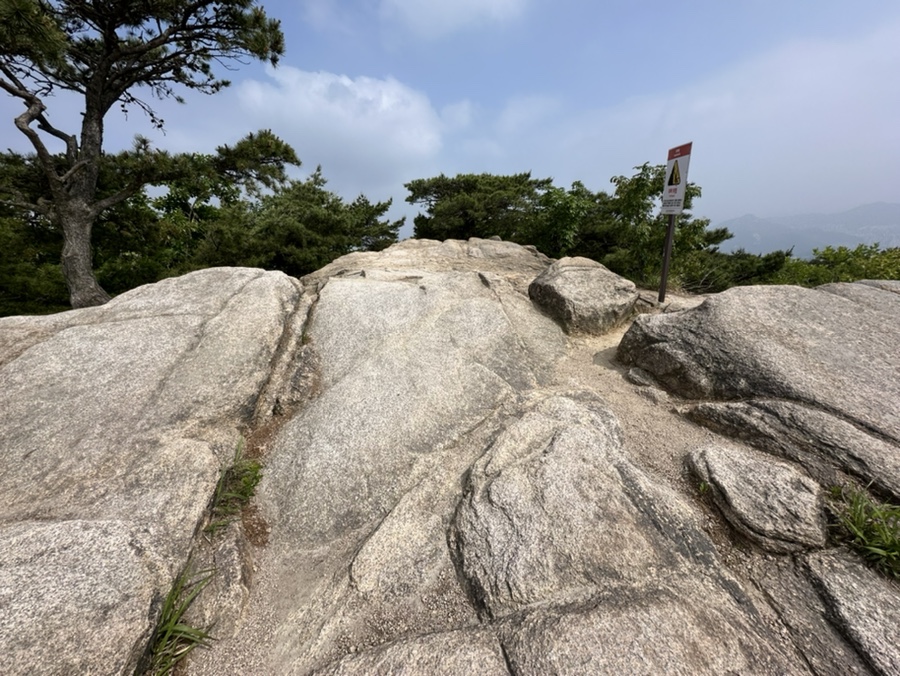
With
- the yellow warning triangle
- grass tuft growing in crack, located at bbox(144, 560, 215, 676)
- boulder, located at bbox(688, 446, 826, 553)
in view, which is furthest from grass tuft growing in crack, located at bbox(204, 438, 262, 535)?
the yellow warning triangle

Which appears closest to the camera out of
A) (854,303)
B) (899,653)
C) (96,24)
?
(899,653)

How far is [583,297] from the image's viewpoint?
23.4 ft

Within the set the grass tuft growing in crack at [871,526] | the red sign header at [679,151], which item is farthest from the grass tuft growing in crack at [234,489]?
the red sign header at [679,151]

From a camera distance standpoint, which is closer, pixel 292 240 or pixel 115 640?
pixel 115 640

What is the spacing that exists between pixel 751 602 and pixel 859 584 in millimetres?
834

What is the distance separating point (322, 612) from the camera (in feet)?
10.0

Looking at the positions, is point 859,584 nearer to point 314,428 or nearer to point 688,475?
point 688,475

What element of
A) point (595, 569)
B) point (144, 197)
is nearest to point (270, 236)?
point (144, 197)

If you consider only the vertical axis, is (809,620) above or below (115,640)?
below

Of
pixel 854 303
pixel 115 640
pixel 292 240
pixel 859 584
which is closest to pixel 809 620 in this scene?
pixel 859 584

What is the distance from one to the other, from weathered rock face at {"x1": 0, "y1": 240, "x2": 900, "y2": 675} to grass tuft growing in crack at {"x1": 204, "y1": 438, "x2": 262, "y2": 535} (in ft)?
0.50

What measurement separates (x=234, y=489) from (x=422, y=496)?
2.25m

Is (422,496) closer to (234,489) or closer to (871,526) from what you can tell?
(234,489)

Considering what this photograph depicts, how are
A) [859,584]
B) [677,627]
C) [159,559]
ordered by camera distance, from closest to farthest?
1. [677,627]
2. [859,584]
3. [159,559]
